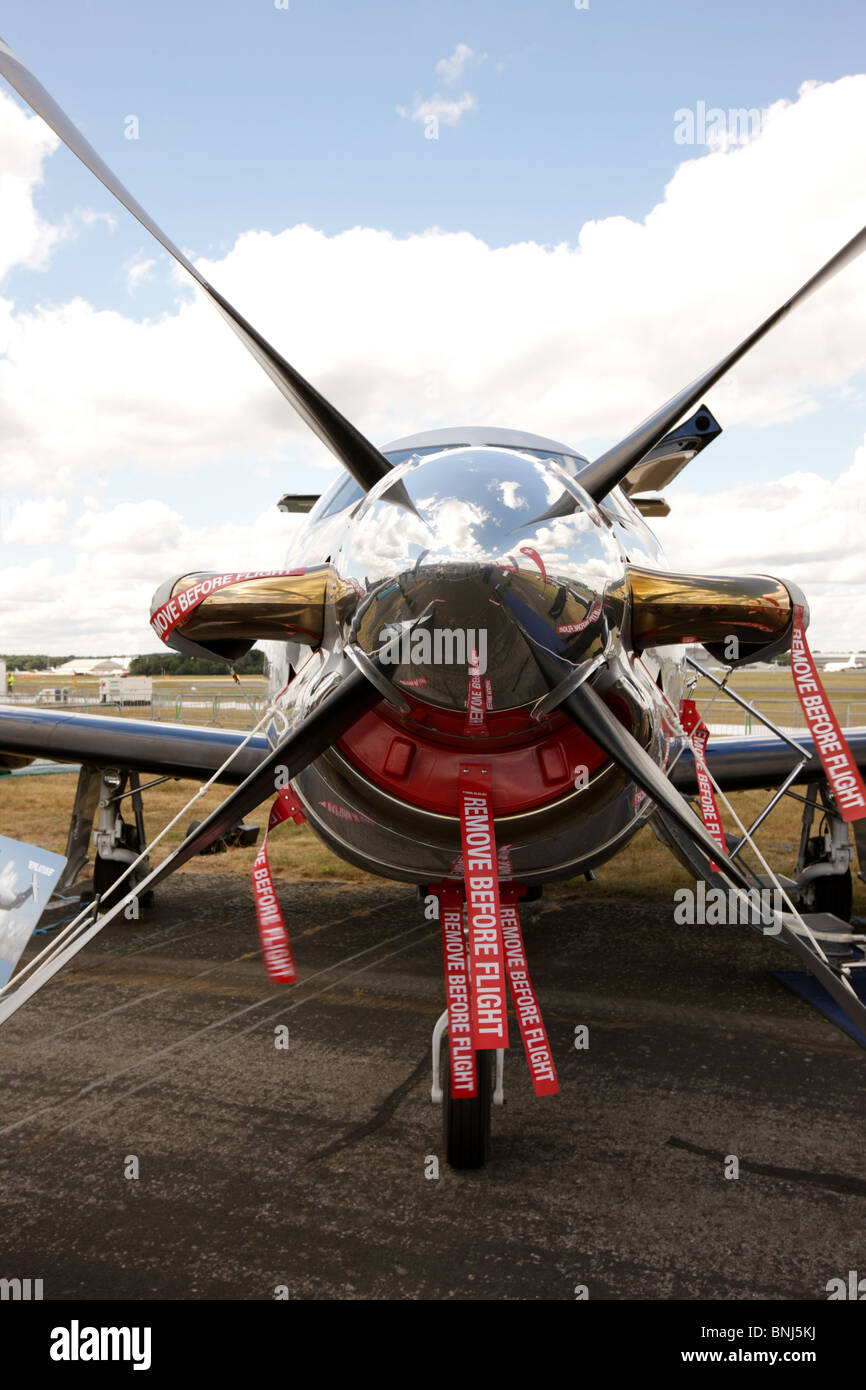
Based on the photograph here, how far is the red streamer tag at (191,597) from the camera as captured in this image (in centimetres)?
305

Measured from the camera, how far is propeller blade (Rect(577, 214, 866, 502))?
10.4ft

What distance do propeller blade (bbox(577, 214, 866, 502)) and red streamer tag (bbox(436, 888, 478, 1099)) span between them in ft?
6.68

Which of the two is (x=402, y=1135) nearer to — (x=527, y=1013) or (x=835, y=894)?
(x=527, y=1013)

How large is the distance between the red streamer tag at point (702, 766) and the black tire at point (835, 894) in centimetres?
467

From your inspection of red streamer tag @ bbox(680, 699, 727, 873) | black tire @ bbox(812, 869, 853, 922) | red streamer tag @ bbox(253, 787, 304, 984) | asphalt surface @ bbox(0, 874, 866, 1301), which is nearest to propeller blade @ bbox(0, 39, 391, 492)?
red streamer tag @ bbox(253, 787, 304, 984)

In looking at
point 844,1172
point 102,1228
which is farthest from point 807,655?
point 102,1228

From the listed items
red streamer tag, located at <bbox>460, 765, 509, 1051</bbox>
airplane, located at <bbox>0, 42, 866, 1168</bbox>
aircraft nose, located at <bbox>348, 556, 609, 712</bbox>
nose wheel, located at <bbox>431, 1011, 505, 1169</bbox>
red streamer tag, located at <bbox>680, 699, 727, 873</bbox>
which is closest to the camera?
aircraft nose, located at <bbox>348, 556, 609, 712</bbox>

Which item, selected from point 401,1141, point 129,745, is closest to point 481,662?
point 401,1141

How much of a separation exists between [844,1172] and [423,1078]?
7.13 feet

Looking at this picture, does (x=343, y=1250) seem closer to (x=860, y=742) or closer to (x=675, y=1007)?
(x=675, y=1007)

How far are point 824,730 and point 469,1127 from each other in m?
2.36

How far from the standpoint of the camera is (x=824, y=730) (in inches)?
119

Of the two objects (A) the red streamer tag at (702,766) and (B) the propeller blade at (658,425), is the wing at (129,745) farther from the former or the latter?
(B) the propeller blade at (658,425)

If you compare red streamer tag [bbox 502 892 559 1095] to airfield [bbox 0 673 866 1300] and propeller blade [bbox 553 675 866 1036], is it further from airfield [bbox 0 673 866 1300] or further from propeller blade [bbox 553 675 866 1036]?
propeller blade [bbox 553 675 866 1036]
